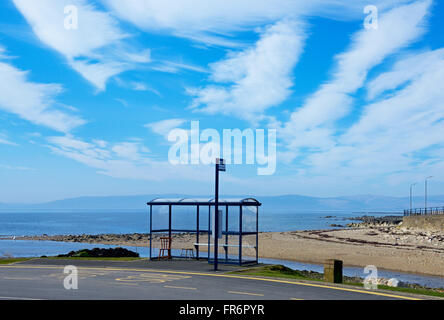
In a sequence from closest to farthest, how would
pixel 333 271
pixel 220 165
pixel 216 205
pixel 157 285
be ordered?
pixel 157 285, pixel 333 271, pixel 216 205, pixel 220 165

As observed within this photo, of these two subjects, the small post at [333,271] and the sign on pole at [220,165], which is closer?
the small post at [333,271]

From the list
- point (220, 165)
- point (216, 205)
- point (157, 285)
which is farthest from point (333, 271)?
point (220, 165)

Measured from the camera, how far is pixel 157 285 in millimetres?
16438

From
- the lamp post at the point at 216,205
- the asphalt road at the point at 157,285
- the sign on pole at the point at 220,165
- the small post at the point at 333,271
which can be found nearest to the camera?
the asphalt road at the point at 157,285

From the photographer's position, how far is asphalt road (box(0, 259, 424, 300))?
14250 millimetres

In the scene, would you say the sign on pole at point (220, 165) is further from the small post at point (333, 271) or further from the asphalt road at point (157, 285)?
the small post at point (333, 271)

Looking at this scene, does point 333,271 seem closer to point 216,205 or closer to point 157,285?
point 216,205

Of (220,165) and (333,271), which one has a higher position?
(220,165)

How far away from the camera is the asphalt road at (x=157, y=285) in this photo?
46.8 feet

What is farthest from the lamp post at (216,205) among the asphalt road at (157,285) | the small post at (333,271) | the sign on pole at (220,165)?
the small post at (333,271)
